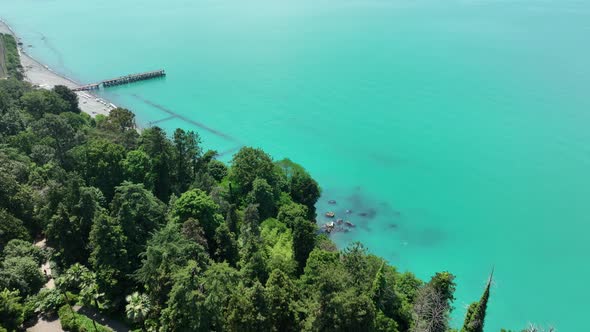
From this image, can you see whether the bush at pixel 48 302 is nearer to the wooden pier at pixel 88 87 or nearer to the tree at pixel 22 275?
the tree at pixel 22 275

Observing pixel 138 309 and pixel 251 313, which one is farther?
pixel 138 309

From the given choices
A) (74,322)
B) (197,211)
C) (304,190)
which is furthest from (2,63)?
(74,322)

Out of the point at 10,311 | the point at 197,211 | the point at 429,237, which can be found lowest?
the point at 10,311

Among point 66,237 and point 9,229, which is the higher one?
point 66,237

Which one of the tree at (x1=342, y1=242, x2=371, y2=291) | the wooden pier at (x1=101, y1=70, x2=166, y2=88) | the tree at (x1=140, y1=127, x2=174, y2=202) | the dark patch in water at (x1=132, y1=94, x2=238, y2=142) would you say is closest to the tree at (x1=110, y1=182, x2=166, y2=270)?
the tree at (x1=140, y1=127, x2=174, y2=202)

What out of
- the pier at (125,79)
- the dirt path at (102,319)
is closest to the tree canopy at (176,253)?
the dirt path at (102,319)

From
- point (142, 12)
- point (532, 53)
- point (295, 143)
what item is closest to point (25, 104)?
point (295, 143)

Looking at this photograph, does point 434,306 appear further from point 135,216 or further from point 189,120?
point 189,120

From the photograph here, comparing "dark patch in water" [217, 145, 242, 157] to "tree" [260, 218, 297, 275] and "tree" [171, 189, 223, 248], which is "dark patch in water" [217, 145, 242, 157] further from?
"tree" [171, 189, 223, 248]
